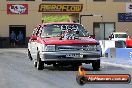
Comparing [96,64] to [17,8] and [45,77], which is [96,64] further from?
[17,8]

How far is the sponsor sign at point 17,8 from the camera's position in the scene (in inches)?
2103

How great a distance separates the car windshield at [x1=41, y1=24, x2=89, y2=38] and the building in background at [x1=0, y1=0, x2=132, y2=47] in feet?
120

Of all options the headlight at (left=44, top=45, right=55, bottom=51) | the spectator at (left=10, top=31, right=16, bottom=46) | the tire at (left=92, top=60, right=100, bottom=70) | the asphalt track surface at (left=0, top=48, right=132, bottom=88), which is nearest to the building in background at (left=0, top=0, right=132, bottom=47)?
the spectator at (left=10, top=31, right=16, bottom=46)

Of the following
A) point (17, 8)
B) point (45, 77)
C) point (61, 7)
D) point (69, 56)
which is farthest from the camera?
point (61, 7)

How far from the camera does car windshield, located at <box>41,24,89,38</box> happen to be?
16.3m

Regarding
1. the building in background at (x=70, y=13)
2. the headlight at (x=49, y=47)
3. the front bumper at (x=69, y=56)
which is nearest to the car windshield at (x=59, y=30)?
the headlight at (x=49, y=47)

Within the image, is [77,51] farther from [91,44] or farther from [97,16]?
[97,16]

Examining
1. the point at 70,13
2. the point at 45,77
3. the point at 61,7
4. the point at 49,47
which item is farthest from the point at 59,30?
the point at 70,13

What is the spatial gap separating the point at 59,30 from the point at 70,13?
131 feet

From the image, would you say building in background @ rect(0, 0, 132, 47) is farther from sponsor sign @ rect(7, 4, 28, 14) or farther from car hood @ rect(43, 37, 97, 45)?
car hood @ rect(43, 37, 97, 45)

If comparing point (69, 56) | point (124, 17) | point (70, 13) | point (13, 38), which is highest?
point (70, 13)

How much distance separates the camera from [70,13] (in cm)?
5619

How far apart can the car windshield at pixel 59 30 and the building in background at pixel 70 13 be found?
36619 mm

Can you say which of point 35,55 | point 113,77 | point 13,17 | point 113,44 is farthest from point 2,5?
point 113,77
